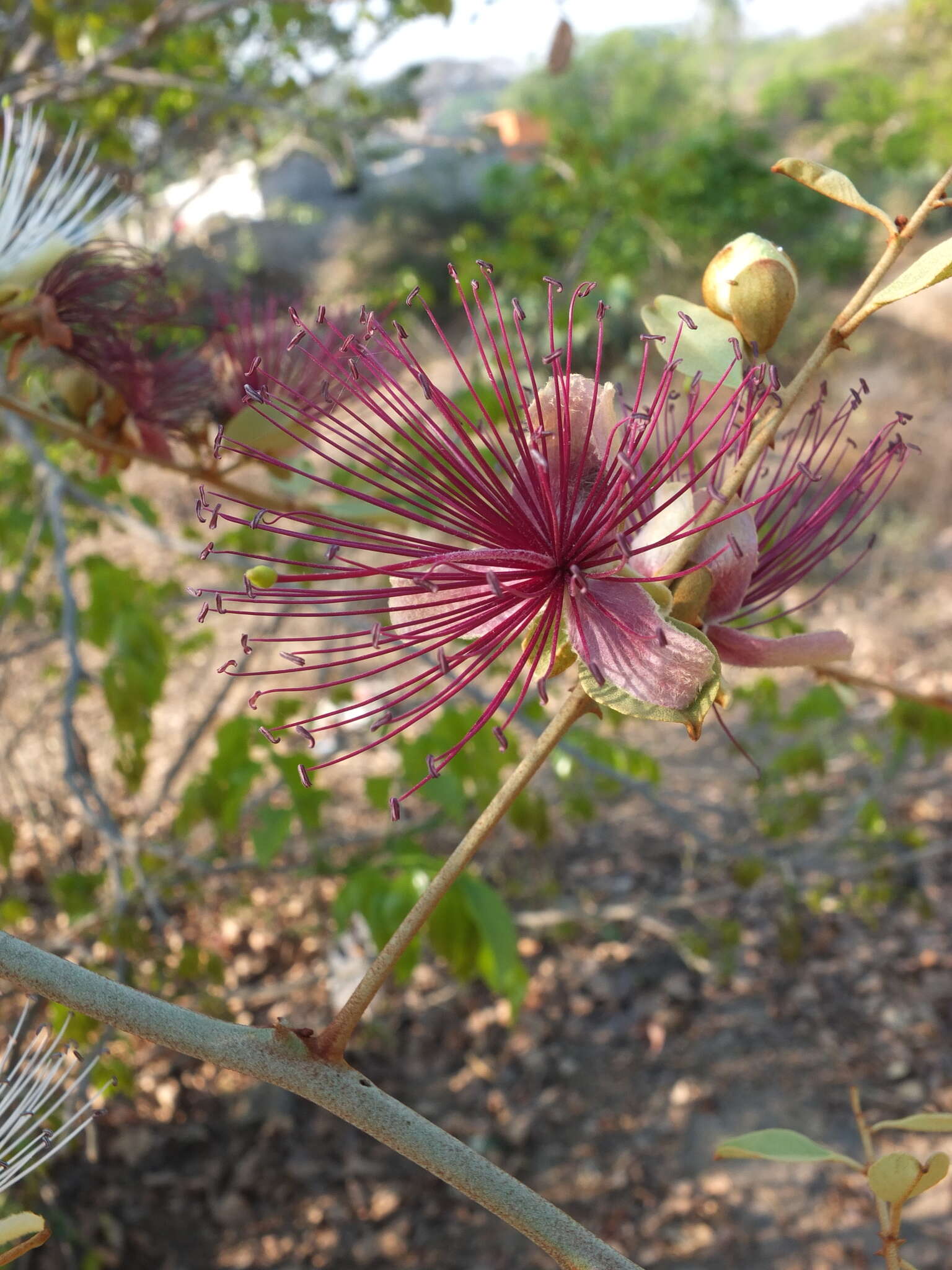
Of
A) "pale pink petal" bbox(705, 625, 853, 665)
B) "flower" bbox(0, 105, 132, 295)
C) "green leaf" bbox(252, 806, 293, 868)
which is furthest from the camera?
"green leaf" bbox(252, 806, 293, 868)

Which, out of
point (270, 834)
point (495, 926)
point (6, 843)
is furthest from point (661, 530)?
point (6, 843)

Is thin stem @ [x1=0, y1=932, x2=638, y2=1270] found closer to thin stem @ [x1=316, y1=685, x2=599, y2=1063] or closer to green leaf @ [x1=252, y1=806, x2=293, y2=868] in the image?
thin stem @ [x1=316, y1=685, x2=599, y2=1063]

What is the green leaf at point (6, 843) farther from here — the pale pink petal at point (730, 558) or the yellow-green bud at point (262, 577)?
the pale pink petal at point (730, 558)

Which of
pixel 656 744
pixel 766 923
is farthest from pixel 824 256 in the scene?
pixel 766 923

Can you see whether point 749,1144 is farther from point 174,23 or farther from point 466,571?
point 174,23

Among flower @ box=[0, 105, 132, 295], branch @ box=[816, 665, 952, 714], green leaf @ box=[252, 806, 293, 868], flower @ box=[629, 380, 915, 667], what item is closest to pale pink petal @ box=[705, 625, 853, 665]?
flower @ box=[629, 380, 915, 667]

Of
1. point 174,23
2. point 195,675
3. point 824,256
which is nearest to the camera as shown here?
point 174,23

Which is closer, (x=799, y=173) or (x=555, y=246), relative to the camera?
(x=799, y=173)
